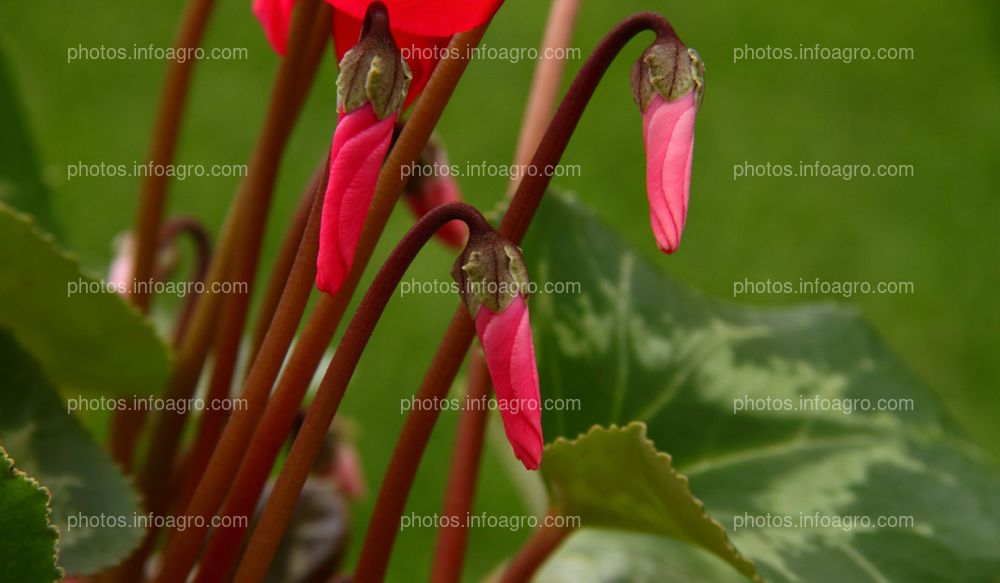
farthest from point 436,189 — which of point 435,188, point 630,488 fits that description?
point 630,488

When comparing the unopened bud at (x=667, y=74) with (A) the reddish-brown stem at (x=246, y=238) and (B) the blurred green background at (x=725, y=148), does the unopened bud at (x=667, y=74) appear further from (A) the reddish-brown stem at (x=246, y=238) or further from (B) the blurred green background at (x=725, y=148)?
(B) the blurred green background at (x=725, y=148)

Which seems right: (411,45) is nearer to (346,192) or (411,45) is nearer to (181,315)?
(346,192)

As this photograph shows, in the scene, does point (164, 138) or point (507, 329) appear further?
point (164, 138)

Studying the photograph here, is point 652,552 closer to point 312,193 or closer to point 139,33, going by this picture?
point 312,193

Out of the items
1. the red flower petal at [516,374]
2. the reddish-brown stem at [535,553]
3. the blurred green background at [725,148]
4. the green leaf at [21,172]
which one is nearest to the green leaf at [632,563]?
the reddish-brown stem at [535,553]

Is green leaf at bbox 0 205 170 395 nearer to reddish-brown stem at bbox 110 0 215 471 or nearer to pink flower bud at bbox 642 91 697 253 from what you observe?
reddish-brown stem at bbox 110 0 215 471

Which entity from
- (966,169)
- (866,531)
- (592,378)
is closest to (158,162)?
(592,378)
